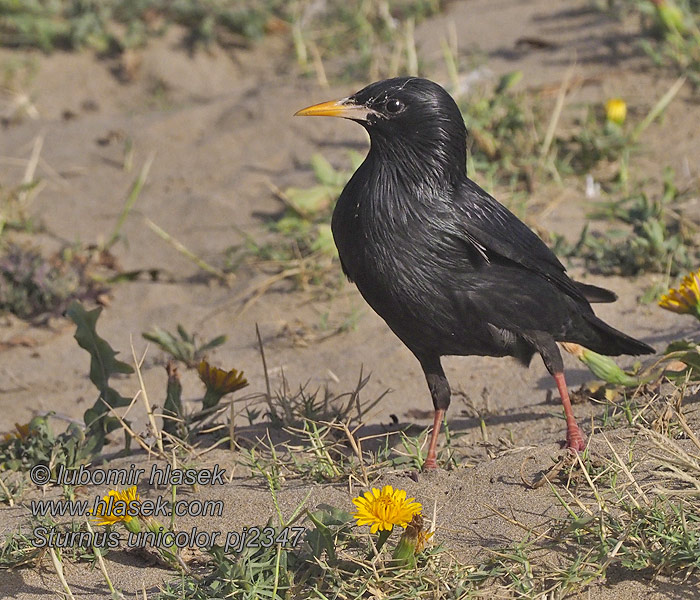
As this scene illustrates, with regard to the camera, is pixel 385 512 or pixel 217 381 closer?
pixel 385 512

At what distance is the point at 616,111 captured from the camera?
20.8 ft

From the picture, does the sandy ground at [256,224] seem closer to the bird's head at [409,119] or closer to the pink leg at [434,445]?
the pink leg at [434,445]

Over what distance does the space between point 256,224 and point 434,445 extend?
9.08ft

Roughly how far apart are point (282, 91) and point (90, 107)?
180cm

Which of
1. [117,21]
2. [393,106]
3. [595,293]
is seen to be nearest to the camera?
[393,106]

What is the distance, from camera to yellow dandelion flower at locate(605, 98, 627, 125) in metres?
6.34

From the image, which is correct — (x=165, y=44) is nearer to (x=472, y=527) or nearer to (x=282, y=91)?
(x=282, y=91)

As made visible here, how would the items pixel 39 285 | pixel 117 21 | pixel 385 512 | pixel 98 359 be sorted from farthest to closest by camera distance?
pixel 117 21, pixel 39 285, pixel 98 359, pixel 385 512

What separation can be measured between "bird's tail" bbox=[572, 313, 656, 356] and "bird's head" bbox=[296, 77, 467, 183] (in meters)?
0.95

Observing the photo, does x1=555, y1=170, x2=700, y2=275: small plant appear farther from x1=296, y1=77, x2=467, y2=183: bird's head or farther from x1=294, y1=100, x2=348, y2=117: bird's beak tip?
x1=294, y1=100, x2=348, y2=117: bird's beak tip

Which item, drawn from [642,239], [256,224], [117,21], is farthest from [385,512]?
[117,21]

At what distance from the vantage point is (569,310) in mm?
4129

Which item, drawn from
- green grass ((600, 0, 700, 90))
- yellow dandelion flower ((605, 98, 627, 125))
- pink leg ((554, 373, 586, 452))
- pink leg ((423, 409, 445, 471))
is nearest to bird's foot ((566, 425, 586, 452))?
pink leg ((554, 373, 586, 452))

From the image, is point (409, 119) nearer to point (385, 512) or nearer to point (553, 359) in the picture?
point (553, 359)
